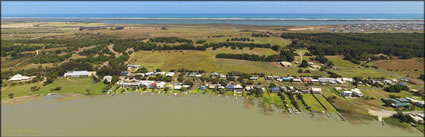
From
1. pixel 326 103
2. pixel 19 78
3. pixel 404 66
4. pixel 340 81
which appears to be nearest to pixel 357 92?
pixel 340 81

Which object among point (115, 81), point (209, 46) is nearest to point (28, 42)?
point (115, 81)

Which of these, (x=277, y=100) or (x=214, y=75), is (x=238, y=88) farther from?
(x=214, y=75)

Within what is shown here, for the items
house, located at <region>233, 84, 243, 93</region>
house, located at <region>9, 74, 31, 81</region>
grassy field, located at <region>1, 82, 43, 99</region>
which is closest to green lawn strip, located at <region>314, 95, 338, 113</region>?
house, located at <region>233, 84, 243, 93</region>

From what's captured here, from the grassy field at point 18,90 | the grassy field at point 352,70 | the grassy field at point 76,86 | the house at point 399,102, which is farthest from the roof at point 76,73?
the grassy field at point 352,70

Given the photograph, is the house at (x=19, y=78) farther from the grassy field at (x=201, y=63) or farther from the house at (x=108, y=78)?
the grassy field at (x=201, y=63)

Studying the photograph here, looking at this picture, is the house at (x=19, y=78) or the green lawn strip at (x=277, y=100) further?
the house at (x=19, y=78)

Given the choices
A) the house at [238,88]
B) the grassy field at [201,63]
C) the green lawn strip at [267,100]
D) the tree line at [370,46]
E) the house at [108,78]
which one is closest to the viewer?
the green lawn strip at [267,100]
